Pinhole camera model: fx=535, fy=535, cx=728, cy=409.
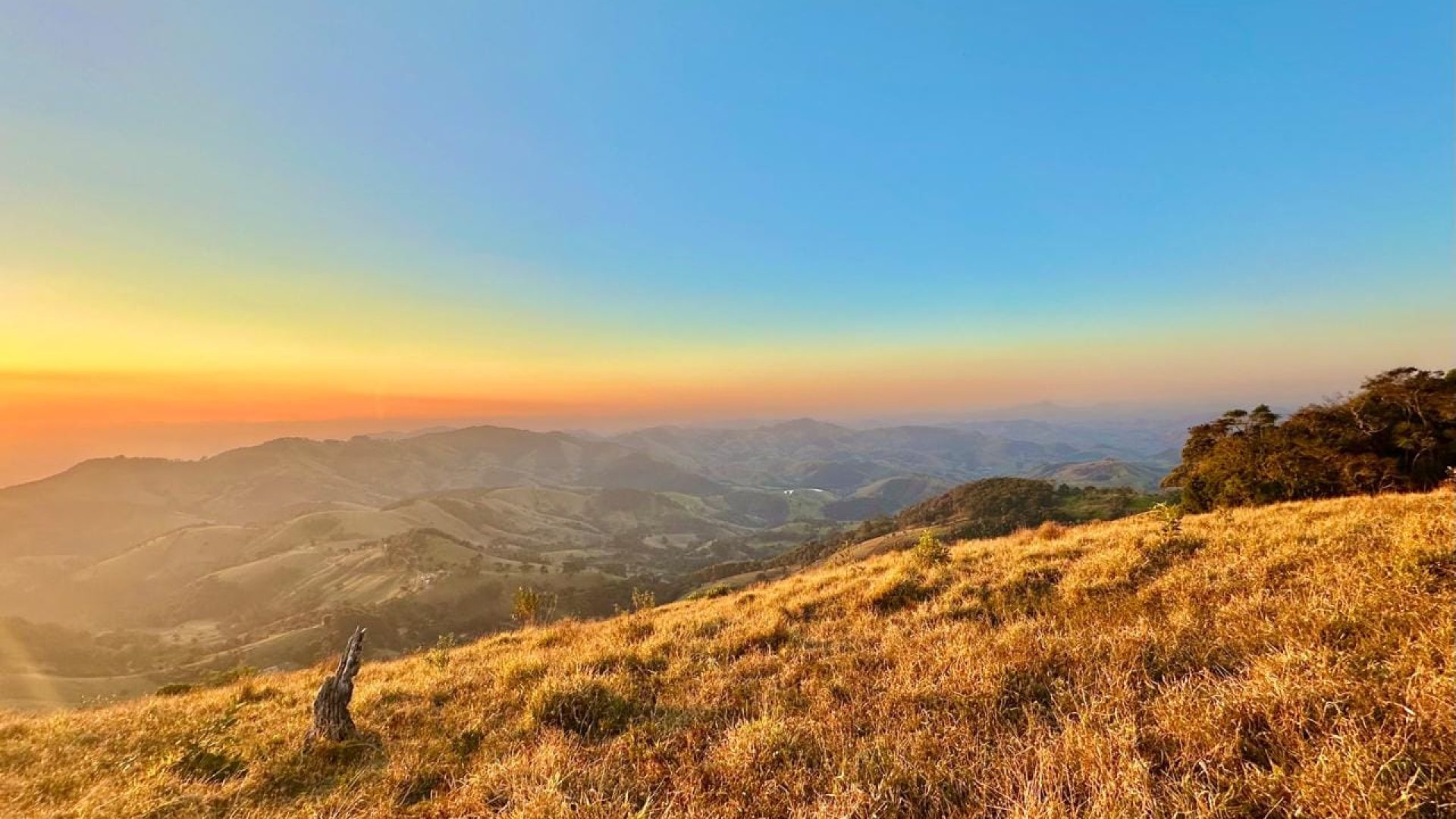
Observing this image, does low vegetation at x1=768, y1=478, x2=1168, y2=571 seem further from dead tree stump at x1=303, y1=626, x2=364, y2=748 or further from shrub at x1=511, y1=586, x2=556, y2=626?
dead tree stump at x1=303, y1=626, x2=364, y2=748

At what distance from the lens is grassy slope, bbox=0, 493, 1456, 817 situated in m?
3.91

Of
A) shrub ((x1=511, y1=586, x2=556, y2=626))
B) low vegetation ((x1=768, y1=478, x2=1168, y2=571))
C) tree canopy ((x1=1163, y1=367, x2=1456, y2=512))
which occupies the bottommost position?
low vegetation ((x1=768, y1=478, x2=1168, y2=571))

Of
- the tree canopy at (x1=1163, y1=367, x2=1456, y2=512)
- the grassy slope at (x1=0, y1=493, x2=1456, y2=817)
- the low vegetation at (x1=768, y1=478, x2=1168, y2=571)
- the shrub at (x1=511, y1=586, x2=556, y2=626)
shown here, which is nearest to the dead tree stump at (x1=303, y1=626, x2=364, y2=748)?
the grassy slope at (x1=0, y1=493, x2=1456, y2=817)

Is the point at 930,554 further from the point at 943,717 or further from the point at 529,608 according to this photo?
the point at 529,608

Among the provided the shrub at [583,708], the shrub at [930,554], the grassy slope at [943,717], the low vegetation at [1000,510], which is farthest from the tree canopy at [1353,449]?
the shrub at [583,708]

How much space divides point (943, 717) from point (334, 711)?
8044 mm

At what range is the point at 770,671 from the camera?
25.3 feet

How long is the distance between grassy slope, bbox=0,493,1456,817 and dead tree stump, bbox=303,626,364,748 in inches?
14.3

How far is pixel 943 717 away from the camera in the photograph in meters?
5.47

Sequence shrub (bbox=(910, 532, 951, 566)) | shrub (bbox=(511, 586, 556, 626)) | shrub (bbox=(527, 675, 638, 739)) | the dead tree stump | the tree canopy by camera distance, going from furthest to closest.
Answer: the tree canopy
shrub (bbox=(511, 586, 556, 626))
shrub (bbox=(910, 532, 951, 566))
the dead tree stump
shrub (bbox=(527, 675, 638, 739))

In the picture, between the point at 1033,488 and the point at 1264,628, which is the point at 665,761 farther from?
the point at 1033,488

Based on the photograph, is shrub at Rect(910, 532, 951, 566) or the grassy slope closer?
the grassy slope

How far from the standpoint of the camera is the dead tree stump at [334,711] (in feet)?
23.4

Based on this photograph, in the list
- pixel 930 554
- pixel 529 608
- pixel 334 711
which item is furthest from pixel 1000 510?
pixel 334 711
